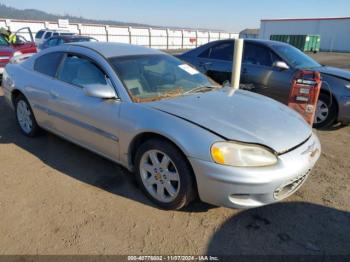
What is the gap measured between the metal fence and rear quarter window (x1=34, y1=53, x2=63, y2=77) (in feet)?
81.4

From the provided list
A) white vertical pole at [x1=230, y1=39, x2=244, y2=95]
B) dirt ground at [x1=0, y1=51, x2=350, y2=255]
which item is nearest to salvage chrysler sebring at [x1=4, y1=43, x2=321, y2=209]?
dirt ground at [x1=0, y1=51, x2=350, y2=255]

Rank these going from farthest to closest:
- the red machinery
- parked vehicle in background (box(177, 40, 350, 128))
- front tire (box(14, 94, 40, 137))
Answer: parked vehicle in background (box(177, 40, 350, 128)) → the red machinery → front tire (box(14, 94, 40, 137))

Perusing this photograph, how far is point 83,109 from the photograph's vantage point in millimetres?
3457

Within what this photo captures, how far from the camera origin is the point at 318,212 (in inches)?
117

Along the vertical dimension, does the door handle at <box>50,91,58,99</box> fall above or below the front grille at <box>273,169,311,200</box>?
above

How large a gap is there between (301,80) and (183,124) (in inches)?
119

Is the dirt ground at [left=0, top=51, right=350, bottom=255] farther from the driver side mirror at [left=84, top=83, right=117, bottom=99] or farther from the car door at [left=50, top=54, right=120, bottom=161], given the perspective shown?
the driver side mirror at [left=84, top=83, right=117, bottom=99]

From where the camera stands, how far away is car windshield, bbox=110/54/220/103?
3.23 meters

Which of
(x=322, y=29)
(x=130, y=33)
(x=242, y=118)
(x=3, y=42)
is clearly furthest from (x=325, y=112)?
(x=322, y=29)

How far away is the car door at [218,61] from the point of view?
609 centimetres

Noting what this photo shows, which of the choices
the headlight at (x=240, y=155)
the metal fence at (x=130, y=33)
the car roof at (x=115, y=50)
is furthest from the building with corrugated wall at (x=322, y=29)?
the headlight at (x=240, y=155)

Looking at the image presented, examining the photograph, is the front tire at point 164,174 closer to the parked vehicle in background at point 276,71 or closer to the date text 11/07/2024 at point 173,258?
the date text 11/07/2024 at point 173,258

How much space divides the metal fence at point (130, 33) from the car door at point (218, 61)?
79.7 feet

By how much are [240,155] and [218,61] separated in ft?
13.5
